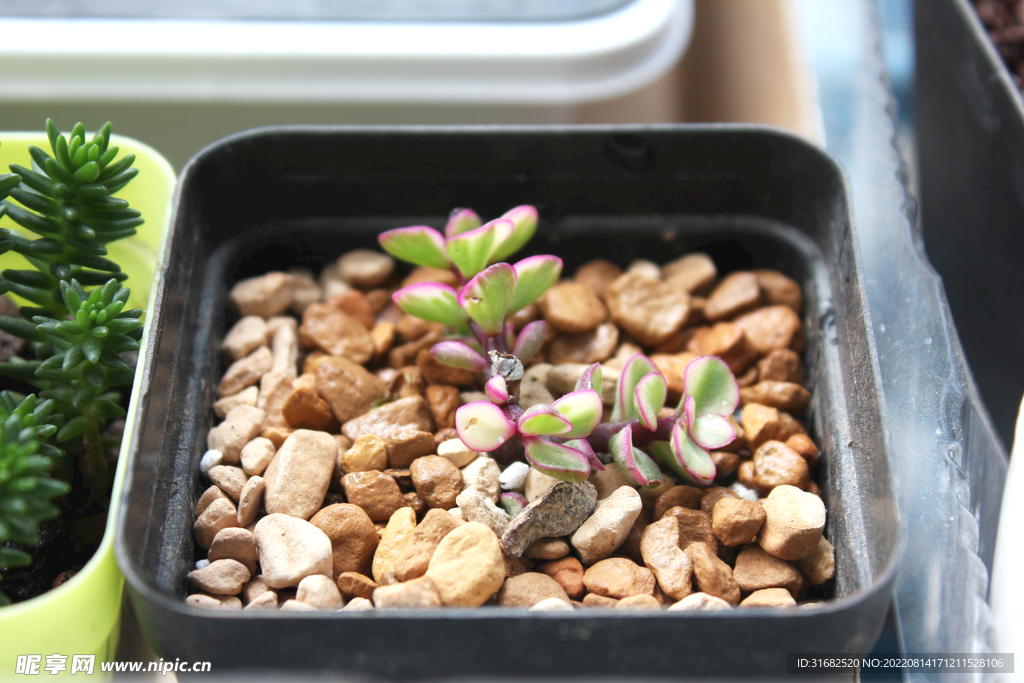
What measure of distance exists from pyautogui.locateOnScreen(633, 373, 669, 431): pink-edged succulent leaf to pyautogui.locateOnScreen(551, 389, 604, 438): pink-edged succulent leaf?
4 cm

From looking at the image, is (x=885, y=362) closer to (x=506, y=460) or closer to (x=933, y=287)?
(x=933, y=287)

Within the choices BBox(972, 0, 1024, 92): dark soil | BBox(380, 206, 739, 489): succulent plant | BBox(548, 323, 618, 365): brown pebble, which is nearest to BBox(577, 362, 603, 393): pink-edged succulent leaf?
BBox(380, 206, 739, 489): succulent plant

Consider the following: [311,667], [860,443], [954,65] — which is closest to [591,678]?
[311,667]

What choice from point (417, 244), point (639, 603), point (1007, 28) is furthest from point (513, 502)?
point (1007, 28)

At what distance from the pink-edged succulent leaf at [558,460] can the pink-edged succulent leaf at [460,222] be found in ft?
0.68

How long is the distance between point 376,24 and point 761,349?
0.55 metres

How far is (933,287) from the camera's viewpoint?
2.39 ft

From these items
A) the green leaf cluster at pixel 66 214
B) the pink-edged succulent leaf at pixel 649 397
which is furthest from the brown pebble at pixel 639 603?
the green leaf cluster at pixel 66 214

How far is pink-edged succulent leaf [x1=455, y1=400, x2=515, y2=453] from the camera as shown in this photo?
22.3 inches

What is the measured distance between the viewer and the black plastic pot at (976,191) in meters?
0.74

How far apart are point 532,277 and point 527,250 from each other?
0.15 m

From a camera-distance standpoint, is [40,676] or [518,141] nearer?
[40,676]

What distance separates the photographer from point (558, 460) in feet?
1.80

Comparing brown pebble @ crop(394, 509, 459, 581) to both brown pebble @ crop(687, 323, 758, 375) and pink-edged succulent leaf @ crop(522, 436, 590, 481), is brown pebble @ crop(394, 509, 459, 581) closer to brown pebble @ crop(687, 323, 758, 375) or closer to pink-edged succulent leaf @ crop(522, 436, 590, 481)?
pink-edged succulent leaf @ crop(522, 436, 590, 481)
